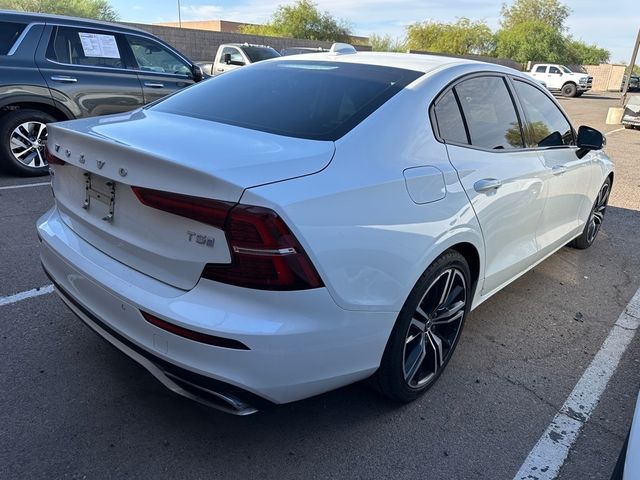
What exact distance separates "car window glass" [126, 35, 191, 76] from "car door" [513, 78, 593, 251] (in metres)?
5.41

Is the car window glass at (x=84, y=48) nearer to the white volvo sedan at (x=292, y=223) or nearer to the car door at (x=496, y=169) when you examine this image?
→ the white volvo sedan at (x=292, y=223)

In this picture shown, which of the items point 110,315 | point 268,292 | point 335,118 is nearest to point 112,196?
point 110,315

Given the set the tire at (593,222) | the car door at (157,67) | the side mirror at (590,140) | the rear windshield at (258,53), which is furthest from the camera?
the rear windshield at (258,53)

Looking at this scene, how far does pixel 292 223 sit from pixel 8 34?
5952 mm

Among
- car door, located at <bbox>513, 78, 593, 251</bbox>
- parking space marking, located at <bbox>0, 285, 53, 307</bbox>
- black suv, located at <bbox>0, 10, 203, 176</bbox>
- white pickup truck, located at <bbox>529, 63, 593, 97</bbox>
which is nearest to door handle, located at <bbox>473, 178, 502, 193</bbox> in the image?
car door, located at <bbox>513, 78, 593, 251</bbox>

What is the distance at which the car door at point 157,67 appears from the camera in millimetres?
7066

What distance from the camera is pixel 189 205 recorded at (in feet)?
5.97

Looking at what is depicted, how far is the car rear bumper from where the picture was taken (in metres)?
1.81

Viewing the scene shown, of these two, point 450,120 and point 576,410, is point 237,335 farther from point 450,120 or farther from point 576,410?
point 576,410

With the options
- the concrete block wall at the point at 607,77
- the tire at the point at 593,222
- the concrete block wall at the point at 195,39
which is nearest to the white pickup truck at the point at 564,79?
the concrete block wall at the point at 195,39

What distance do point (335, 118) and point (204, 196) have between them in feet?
2.80

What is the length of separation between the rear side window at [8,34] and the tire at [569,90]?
3379cm

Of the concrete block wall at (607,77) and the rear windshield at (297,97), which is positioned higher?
the concrete block wall at (607,77)

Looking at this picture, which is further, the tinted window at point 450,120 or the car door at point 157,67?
the car door at point 157,67
